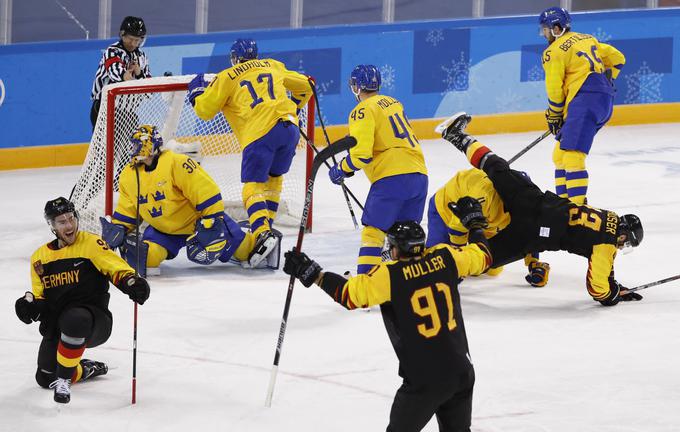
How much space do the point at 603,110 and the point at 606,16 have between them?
3.95 m

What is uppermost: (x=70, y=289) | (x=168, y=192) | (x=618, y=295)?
(x=168, y=192)

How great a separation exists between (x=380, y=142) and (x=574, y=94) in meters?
1.69

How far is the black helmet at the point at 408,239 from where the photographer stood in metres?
4.42

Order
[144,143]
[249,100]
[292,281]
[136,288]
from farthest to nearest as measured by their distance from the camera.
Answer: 1. [249,100]
2. [144,143]
3. [292,281]
4. [136,288]

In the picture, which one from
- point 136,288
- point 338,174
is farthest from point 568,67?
point 136,288

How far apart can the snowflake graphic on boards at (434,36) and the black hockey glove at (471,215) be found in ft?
20.1

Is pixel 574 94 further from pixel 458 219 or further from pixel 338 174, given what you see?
pixel 338 174

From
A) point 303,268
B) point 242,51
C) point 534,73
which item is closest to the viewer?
point 303,268

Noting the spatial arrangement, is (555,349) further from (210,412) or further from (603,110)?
(603,110)

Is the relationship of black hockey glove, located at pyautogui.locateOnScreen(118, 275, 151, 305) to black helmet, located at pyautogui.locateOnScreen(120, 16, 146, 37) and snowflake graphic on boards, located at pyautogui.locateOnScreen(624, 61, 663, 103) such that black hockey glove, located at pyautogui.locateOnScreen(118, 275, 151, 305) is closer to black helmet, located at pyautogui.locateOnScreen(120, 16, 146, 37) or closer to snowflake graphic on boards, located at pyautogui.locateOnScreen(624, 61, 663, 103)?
black helmet, located at pyautogui.locateOnScreen(120, 16, 146, 37)

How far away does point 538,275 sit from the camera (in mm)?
7215

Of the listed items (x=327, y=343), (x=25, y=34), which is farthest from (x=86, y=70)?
(x=327, y=343)

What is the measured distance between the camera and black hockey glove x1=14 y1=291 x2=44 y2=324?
206 inches

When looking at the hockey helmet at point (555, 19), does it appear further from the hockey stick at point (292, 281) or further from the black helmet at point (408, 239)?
the black helmet at point (408, 239)
